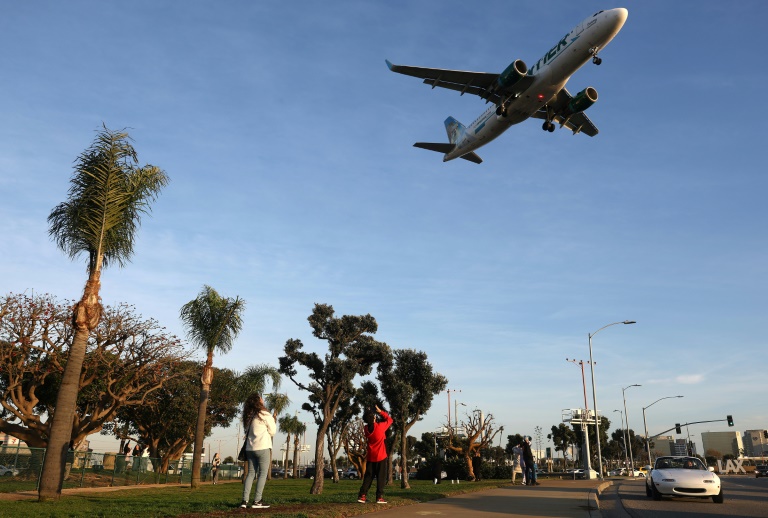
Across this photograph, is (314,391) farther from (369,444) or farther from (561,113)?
(561,113)

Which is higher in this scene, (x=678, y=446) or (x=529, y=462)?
(x=529, y=462)

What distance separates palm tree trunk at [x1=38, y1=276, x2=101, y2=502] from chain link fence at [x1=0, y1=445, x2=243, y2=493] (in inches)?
112

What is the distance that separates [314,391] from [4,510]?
46.0ft

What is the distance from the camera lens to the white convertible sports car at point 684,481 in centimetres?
1452

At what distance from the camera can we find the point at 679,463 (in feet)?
53.6

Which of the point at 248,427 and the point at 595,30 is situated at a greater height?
the point at 595,30

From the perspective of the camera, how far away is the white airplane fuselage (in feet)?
73.7

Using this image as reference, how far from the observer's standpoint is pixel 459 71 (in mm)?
27547

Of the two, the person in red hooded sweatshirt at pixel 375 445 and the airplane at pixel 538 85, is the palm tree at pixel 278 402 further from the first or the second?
the person in red hooded sweatshirt at pixel 375 445

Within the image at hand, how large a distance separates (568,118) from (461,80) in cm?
628

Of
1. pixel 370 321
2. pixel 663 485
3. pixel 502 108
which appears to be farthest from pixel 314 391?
pixel 502 108

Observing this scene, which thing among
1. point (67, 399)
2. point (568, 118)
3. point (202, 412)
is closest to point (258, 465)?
point (67, 399)

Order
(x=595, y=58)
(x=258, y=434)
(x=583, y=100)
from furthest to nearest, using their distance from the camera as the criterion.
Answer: (x=583, y=100), (x=595, y=58), (x=258, y=434)

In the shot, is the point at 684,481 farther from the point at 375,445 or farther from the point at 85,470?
the point at 85,470
